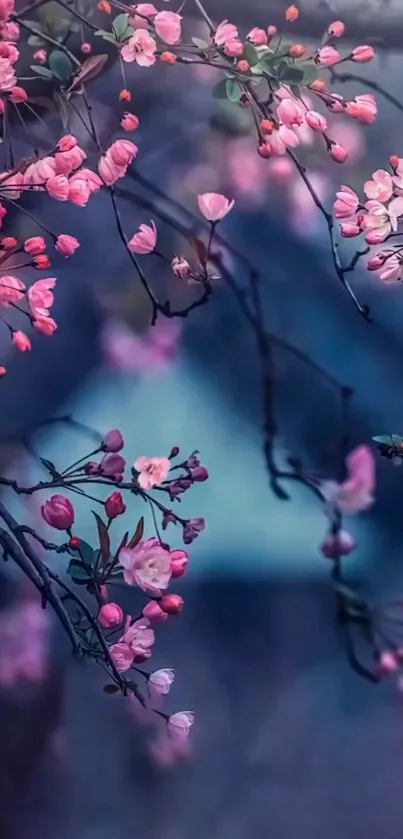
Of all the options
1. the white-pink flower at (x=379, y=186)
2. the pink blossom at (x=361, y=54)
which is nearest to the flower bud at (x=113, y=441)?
the white-pink flower at (x=379, y=186)

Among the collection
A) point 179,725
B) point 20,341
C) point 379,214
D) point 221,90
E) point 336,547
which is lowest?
point 179,725

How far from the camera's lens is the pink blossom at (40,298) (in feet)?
3.34

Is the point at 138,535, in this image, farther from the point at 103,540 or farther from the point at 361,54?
the point at 361,54

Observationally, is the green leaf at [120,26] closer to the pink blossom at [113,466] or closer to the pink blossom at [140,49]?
the pink blossom at [140,49]

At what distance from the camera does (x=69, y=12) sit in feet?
3.50

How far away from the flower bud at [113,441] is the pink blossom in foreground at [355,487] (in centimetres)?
25

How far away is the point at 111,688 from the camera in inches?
38.1

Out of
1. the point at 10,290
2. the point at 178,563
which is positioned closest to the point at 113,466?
the point at 178,563

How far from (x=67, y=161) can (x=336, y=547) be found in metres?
0.55

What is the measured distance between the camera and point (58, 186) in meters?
1.01

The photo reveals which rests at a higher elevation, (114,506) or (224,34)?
(224,34)

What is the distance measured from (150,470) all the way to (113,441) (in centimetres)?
6

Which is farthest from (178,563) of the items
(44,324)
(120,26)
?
(120,26)

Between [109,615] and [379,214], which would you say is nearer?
[109,615]
